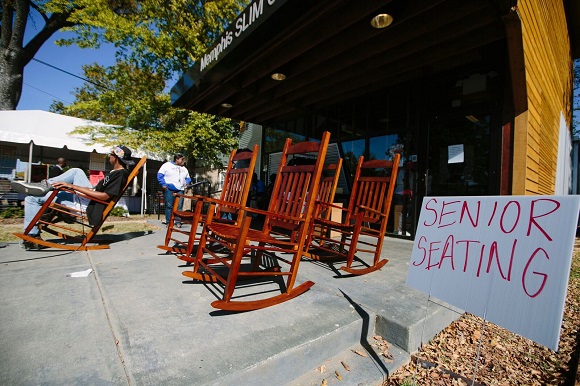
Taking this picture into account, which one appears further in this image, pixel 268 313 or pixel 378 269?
pixel 378 269

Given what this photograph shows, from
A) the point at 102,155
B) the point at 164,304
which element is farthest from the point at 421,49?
the point at 102,155

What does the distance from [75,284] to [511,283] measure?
2.67 metres

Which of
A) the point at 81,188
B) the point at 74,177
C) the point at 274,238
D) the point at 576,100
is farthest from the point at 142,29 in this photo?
the point at 576,100

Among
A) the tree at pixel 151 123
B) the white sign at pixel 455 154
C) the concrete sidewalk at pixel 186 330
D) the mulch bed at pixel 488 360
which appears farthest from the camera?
the tree at pixel 151 123

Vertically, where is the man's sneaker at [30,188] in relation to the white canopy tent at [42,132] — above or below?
below

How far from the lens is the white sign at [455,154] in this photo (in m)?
4.21

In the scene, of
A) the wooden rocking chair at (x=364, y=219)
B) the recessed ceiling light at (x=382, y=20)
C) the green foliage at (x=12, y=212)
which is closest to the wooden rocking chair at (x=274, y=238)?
the wooden rocking chair at (x=364, y=219)

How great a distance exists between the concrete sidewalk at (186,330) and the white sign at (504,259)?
11.7 inches

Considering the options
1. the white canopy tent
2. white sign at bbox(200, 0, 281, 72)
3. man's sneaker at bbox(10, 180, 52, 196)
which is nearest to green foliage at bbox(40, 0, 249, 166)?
the white canopy tent

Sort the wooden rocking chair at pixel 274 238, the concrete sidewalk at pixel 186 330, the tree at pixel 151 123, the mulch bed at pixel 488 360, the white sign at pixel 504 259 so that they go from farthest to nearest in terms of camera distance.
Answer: the tree at pixel 151 123 < the wooden rocking chair at pixel 274 238 < the mulch bed at pixel 488 360 < the concrete sidewalk at pixel 186 330 < the white sign at pixel 504 259

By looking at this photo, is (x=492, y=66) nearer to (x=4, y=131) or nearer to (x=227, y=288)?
(x=227, y=288)

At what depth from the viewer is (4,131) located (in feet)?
23.6

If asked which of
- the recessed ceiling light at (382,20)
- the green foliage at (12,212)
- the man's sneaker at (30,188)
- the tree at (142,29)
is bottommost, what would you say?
the green foliage at (12,212)

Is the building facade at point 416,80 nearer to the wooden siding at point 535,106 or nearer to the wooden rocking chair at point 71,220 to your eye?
the wooden siding at point 535,106
